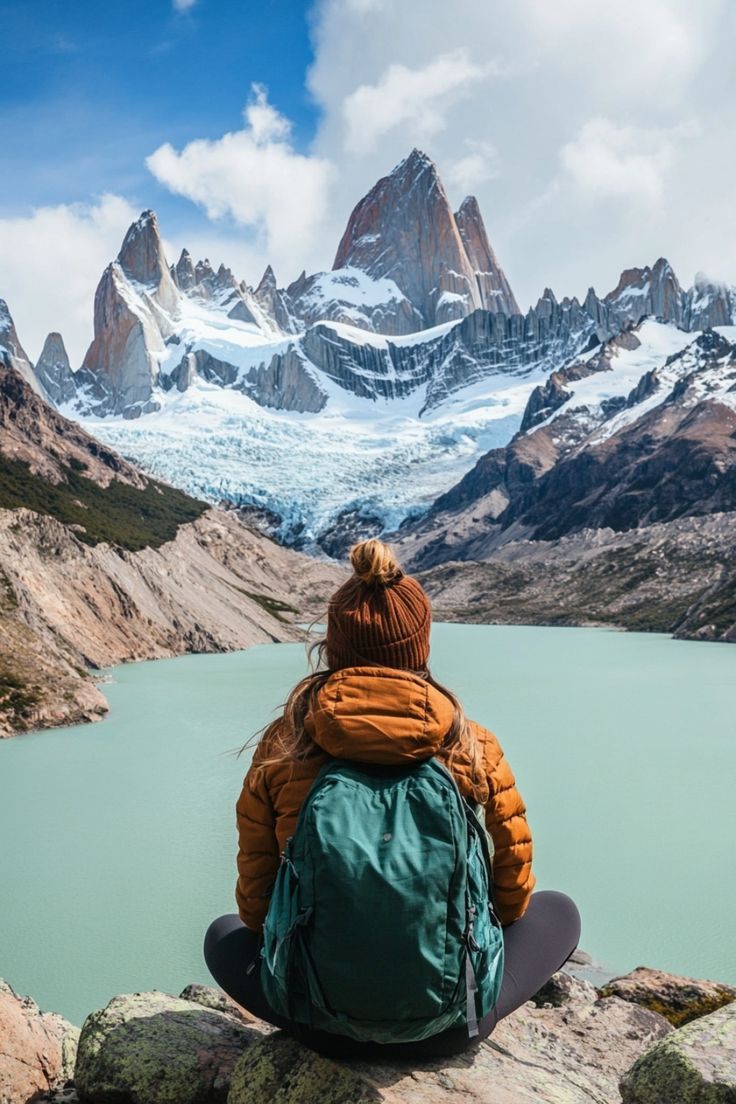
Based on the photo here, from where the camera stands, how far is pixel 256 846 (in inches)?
133

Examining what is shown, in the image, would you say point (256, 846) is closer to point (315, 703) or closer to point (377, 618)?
point (315, 703)

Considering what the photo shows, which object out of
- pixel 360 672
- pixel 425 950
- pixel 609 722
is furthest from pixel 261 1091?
pixel 609 722

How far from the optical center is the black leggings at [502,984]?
3152 mm

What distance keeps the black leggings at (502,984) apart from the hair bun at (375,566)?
149 centimetres

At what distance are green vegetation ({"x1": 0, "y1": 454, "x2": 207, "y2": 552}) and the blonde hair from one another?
36571 millimetres

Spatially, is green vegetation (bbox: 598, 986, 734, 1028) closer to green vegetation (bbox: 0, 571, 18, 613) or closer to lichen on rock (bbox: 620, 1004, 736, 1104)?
lichen on rock (bbox: 620, 1004, 736, 1104)

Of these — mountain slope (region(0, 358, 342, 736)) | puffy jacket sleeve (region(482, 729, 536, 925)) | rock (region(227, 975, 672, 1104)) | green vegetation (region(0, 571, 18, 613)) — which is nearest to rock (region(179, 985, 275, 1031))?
rock (region(227, 975, 672, 1104))

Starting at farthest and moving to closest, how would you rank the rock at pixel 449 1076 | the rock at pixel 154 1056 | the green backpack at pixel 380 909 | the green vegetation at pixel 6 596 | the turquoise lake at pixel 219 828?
the green vegetation at pixel 6 596, the turquoise lake at pixel 219 828, the rock at pixel 154 1056, the rock at pixel 449 1076, the green backpack at pixel 380 909

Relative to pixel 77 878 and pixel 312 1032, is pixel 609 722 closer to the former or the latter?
pixel 77 878

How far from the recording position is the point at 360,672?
10.2ft

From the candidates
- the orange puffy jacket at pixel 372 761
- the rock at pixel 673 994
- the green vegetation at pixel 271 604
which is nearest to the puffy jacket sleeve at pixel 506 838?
the orange puffy jacket at pixel 372 761

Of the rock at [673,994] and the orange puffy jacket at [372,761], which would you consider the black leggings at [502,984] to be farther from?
the rock at [673,994]

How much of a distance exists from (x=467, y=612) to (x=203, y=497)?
187ft

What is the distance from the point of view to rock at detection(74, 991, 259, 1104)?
3.57 metres
